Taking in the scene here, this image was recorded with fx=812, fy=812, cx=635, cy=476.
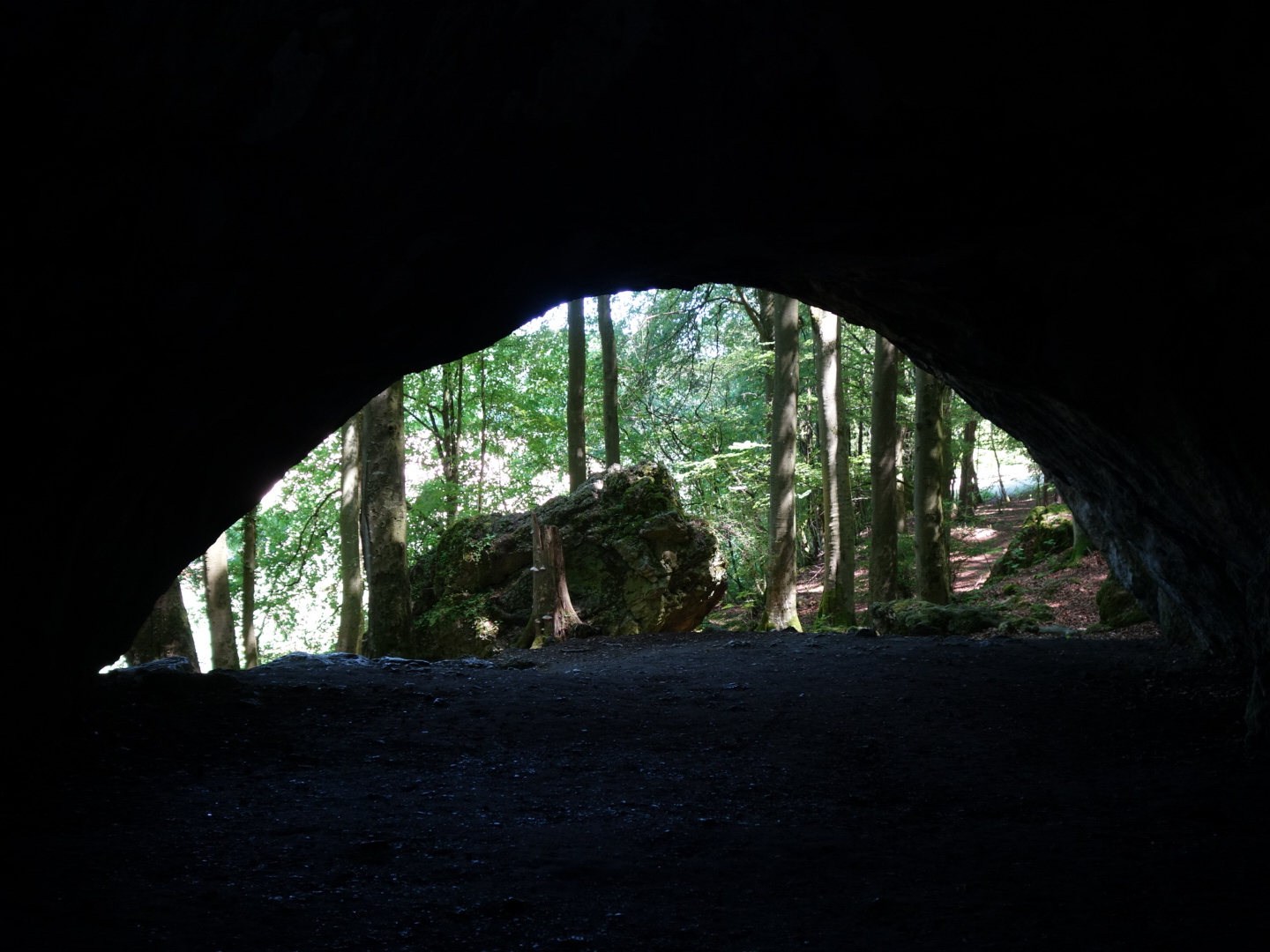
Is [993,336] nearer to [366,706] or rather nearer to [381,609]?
[366,706]

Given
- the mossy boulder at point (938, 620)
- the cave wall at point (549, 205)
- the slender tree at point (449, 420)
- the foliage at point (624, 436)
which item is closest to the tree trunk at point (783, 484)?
the mossy boulder at point (938, 620)

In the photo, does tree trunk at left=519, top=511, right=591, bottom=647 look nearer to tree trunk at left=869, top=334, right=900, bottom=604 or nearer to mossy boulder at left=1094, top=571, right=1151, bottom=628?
tree trunk at left=869, top=334, right=900, bottom=604

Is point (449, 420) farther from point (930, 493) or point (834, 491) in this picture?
point (930, 493)

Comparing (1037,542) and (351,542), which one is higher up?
(351,542)

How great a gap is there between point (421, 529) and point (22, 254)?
46.9 ft

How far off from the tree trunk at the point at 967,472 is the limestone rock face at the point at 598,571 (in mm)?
12580

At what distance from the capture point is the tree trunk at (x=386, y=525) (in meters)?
10.1

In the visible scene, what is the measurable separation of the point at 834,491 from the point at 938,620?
3.61 m

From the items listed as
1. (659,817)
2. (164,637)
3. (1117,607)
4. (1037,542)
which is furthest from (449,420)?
(659,817)

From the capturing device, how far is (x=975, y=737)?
5.55 m

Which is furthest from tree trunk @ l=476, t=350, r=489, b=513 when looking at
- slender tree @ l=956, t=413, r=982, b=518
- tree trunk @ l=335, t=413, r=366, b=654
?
slender tree @ l=956, t=413, r=982, b=518

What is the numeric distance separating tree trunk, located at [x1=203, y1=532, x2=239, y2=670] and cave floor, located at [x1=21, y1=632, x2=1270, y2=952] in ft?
17.2

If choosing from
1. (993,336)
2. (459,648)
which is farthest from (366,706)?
(459,648)

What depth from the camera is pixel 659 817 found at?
13.5ft
